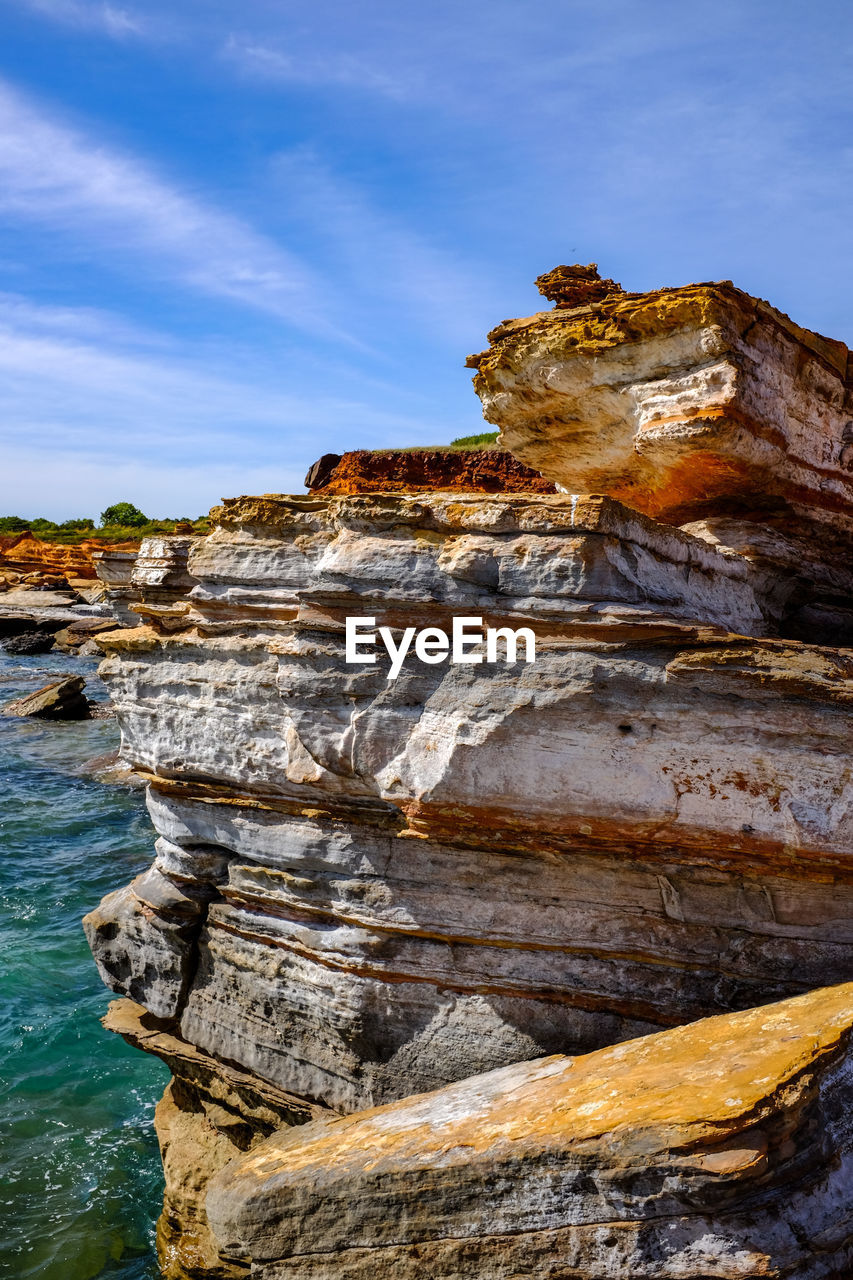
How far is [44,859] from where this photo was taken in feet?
55.6

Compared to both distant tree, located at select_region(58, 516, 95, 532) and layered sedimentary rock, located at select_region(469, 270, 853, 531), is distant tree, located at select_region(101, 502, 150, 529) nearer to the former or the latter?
distant tree, located at select_region(58, 516, 95, 532)

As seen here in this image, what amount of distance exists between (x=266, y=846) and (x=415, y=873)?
1.42 meters

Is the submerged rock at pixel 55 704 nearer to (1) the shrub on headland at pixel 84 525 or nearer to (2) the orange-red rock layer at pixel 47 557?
→ (2) the orange-red rock layer at pixel 47 557

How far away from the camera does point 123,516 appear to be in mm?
99875

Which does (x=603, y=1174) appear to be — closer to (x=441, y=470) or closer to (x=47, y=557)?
(x=441, y=470)

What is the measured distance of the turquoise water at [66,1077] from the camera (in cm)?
814

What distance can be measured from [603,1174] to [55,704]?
2765 centimetres

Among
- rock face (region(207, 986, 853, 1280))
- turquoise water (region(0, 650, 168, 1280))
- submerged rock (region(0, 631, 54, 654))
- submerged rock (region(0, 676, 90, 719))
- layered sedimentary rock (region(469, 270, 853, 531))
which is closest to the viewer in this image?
rock face (region(207, 986, 853, 1280))

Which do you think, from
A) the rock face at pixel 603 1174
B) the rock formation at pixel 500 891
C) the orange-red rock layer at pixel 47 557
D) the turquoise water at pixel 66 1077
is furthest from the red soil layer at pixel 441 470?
the orange-red rock layer at pixel 47 557

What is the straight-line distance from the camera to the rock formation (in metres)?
4.77

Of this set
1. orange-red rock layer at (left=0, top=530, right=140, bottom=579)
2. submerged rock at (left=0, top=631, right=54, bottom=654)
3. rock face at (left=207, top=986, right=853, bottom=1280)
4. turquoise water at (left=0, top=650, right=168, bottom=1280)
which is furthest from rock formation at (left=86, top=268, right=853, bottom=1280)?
orange-red rock layer at (left=0, top=530, right=140, bottom=579)

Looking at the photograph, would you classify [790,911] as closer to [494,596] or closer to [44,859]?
[494,596]

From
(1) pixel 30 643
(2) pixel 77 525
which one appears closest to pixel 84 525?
(2) pixel 77 525

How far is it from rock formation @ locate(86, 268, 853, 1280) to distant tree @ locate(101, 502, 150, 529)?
95961 millimetres
